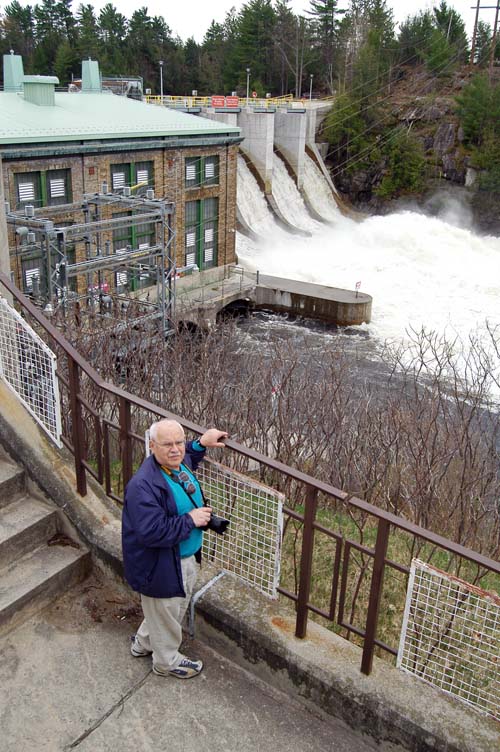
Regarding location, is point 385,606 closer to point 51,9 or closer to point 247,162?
point 247,162

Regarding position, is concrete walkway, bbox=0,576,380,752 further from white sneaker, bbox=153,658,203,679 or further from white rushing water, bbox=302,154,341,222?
white rushing water, bbox=302,154,341,222

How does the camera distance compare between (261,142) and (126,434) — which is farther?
(261,142)

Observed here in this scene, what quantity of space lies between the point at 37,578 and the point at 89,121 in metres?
23.9

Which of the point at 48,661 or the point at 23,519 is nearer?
the point at 48,661

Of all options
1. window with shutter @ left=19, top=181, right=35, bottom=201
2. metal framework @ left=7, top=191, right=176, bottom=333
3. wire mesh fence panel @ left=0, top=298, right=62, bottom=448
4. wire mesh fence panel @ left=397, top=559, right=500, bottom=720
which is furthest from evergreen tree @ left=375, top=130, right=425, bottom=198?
wire mesh fence panel @ left=397, top=559, right=500, bottom=720

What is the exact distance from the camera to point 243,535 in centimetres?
419

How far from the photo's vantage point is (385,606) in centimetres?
505

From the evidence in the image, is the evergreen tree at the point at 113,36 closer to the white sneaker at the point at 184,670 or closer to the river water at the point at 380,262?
the river water at the point at 380,262

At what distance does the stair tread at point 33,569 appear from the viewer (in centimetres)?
418

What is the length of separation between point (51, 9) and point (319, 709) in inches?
3785

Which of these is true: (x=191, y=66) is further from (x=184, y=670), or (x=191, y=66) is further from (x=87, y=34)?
(x=184, y=670)

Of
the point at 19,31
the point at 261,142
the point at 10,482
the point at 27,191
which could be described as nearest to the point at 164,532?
the point at 10,482

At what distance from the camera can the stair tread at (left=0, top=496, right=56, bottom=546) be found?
14.7 feet

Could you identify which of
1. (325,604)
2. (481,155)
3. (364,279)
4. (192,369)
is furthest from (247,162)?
(325,604)
